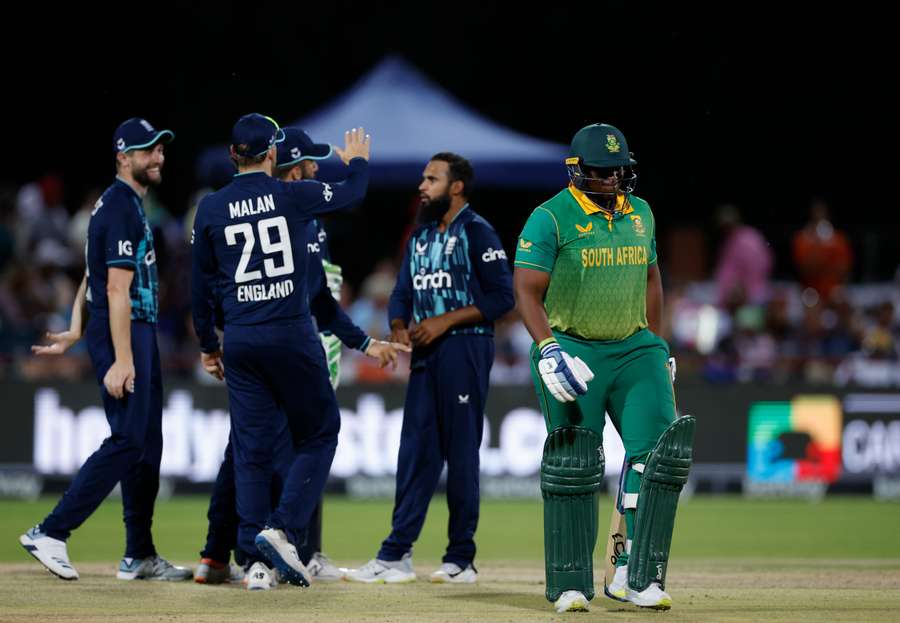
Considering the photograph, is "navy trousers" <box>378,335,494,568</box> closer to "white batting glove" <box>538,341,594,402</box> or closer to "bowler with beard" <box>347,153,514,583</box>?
"bowler with beard" <box>347,153,514,583</box>

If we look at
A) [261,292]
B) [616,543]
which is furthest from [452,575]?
[261,292]

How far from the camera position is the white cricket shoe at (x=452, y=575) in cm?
926

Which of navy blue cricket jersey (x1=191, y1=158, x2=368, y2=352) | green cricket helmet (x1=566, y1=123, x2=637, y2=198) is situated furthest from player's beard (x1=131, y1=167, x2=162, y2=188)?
green cricket helmet (x1=566, y1=123, x2=637, y2=198)

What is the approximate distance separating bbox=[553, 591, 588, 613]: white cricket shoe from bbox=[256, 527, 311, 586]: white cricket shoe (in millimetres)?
1671

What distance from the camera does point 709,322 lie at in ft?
59.9

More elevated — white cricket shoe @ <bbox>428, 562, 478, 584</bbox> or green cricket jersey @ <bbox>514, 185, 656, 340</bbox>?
green cricket jersey @ <bbox>514, 185, 656, 340</bbox>

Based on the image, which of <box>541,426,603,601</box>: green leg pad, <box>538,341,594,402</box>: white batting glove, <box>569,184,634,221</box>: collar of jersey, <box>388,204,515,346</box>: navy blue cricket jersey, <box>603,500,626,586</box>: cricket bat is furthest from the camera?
<box>388,204,515,346</box>: navy blue cricket jersey

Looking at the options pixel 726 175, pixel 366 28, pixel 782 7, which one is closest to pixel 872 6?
pixel 782 7

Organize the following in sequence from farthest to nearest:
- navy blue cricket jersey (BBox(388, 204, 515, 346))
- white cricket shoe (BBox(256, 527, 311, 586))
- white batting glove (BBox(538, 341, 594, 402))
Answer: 1. navy blue cricket jersey (BBox(388, 204, 515, 346))
2. white cricket shoe (BBox(256, 527, 311, 586))
3. white batting glove (BBox(538, 341, 594, 402))

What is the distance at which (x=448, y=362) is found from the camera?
9.52 meters

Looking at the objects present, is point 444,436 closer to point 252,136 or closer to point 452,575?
point 452,575

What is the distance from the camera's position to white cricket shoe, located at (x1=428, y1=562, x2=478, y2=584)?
926 centimetres

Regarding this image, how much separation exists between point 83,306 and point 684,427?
4109 mm

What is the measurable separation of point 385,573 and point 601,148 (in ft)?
10.5
